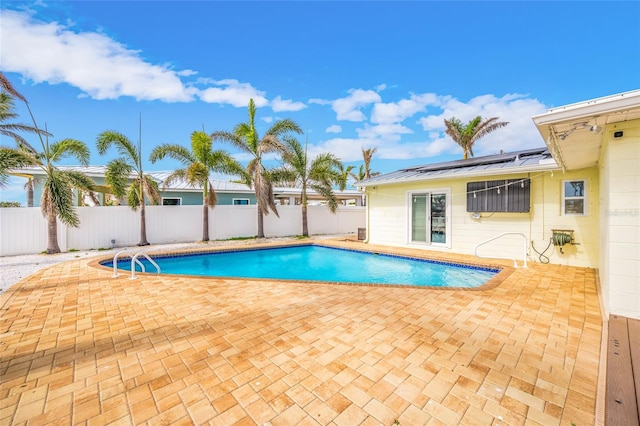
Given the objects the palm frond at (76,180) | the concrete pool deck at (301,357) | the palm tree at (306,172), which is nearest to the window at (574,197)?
the concrete pool deck at (301,357)

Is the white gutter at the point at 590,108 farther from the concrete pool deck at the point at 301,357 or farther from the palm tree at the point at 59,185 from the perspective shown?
the palm tree at the point at 59,185

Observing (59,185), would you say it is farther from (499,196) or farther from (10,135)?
(499,196)

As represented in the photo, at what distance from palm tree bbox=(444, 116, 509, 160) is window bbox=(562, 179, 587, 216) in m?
12.8

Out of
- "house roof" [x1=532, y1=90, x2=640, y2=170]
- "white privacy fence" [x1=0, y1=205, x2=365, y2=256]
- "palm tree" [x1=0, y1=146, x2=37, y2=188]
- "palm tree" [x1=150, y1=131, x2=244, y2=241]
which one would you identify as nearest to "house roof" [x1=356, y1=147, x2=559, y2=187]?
"house roof" [x1=532, y1=90, x2=640, y2=170]

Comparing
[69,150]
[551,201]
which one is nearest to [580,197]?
[551,201]

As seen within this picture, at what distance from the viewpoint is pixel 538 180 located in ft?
24.4

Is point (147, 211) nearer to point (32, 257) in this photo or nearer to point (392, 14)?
point (32, 257)

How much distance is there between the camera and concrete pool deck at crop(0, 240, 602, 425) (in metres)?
1.96

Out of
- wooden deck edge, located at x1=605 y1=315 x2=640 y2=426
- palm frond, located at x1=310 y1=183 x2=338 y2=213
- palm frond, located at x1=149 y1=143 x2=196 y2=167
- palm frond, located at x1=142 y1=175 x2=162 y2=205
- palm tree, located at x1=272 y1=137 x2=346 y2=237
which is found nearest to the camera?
wooden deck edge, located at x1=605 y1=315 x2=640 y2=426

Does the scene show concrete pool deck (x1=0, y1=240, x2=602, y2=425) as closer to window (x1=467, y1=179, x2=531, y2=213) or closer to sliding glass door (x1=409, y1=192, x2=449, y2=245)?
window (x1=467, y1=179, x2=531, y2=213)

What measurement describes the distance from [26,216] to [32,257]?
1586 mm

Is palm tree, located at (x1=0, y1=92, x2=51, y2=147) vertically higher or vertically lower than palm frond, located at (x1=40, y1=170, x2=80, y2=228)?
higher

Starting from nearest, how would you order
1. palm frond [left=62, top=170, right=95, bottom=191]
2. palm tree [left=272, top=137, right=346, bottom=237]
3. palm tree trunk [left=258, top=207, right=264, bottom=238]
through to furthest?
palm frond [left=62, top=170, right=95, bottom=191]
palm tree trunk [left=258, top=207, right=264, bottom=238]
palm tree [left=272, top=137, right=346, bottom=237]

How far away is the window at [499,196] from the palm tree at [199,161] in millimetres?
10029
